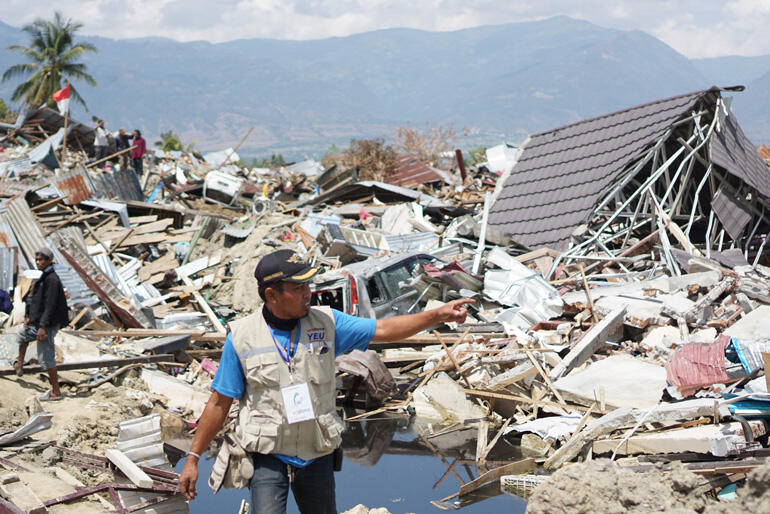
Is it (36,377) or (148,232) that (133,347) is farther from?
(148,232)

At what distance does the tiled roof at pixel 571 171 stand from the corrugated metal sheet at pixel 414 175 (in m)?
8.68

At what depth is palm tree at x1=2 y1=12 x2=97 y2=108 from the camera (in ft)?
163

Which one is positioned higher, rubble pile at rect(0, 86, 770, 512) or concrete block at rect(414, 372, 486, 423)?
rubble pile at rect(0, 86, 770, 512)

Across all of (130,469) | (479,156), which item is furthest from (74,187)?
(479,156)

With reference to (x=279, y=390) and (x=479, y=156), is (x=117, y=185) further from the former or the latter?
(x=479, y=156)

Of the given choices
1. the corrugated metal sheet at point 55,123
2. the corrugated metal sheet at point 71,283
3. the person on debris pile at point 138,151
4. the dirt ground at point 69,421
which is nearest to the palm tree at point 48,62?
the corrugated metal sheet at point 55,123

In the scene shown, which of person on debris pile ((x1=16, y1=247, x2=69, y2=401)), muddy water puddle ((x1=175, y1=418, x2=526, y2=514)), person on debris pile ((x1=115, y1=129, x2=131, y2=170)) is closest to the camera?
A: muddy water puddle ((x1=175, y1=418, x2=526, y2=514))

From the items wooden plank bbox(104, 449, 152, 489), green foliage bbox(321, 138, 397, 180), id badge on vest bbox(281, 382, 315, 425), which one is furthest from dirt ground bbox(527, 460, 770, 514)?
green foliage bbox(321, 138, 397, 180)

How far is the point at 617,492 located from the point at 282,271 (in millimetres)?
1891

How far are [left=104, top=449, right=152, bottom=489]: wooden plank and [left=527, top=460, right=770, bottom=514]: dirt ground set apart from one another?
3.26 meters

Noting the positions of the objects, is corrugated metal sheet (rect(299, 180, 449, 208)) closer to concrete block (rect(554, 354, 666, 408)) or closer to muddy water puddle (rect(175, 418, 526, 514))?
muddy water puddle (rect(175, 418, 526, 514))

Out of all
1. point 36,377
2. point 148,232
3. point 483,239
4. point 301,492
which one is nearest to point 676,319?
point 483,239

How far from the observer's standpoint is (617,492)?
3.66 m

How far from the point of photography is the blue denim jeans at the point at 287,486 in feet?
12.2
